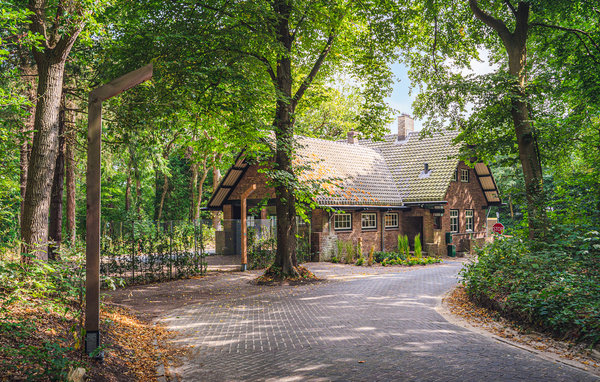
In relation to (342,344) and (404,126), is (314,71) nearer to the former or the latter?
(342,344)

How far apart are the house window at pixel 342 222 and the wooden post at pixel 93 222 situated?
16788 millimetres

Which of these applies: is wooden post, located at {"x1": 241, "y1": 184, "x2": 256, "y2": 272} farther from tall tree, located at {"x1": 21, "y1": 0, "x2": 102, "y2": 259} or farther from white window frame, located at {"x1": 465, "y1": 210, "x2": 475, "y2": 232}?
white window frame, located at {"x1": 465, "y1": 210, "x2": 475, "y2": 232}

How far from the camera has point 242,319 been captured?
30.5 feet

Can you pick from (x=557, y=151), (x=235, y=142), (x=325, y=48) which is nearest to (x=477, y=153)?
(x=557, y=151)

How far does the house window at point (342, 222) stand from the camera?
73.1 ft

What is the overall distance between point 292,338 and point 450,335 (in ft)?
9.51

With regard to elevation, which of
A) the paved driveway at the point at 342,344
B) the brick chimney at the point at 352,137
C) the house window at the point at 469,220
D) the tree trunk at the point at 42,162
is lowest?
the paved driveway at the point at 342,344

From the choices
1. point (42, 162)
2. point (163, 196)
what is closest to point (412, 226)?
point (42, 162)

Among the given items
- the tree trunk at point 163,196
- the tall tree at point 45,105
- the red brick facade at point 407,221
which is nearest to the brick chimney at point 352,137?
the red brick facade at point 407,221

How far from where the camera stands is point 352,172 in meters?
25.5

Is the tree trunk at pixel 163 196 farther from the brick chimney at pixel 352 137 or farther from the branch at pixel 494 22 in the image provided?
the branch at pixel 494 22

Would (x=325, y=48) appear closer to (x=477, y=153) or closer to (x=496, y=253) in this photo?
(x=477, y=153)

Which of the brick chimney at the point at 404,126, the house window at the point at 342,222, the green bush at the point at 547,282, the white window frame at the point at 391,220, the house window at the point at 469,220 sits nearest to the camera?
the green bush at the point at 547,282

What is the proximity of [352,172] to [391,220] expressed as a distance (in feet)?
12.7
